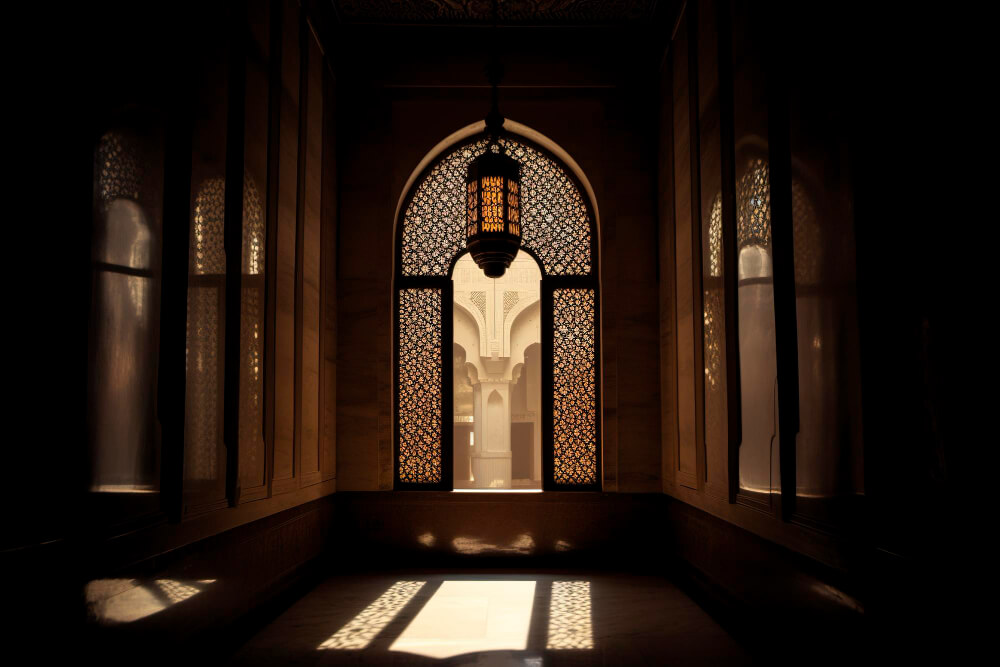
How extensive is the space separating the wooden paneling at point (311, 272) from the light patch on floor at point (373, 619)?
794 mm

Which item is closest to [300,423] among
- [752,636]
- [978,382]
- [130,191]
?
[130,191]

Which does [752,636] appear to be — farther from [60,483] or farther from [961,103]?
[60,483]

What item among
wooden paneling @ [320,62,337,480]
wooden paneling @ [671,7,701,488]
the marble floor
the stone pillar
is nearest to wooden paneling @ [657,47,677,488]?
wooden paneling @ [671,7,701,488]

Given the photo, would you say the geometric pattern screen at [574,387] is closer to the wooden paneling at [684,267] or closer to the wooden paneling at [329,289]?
the wooden paneling at [684,267]

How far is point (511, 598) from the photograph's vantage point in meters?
4.12

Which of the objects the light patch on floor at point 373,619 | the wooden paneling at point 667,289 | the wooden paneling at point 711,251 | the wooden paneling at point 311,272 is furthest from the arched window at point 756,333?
the wooden paneling at point 311,272

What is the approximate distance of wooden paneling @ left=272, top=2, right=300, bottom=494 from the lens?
12.4 ft

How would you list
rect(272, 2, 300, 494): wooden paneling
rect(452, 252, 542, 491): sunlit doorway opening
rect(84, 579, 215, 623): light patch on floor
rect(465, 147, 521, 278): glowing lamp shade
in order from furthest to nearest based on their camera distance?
1. rect(452, 252, 542, 491): sunlit doorway opening
2. rect(465, 147, 521, 278): glowing lamp shade
3. rect(272, 2, 300, 494): wooden paneling
4. rect(84, 579, 215, 623): light patch on floor

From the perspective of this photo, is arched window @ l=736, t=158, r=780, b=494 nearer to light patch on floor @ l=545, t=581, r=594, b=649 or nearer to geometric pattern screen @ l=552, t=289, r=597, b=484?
light patch on floor @ l=545, t=581, r=594, b=649

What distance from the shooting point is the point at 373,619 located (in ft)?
12.0

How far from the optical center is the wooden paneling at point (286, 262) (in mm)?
3781

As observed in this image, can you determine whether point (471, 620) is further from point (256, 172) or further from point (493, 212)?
point (256, 172)

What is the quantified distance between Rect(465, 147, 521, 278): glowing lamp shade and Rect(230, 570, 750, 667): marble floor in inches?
69.6

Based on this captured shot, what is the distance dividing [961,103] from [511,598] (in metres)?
3.32
